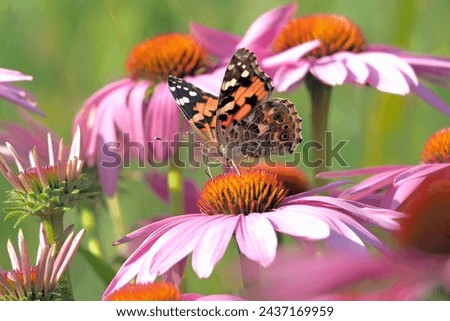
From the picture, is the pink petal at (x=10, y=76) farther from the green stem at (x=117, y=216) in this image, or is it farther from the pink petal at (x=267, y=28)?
the pink petal at (x=267, y=28)

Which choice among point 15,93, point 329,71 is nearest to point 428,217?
point 329,71

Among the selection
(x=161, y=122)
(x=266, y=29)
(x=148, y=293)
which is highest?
(x=266, y=29)

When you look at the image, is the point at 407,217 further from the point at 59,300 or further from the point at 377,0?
the point at 377,0

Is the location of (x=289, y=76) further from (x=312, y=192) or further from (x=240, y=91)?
(x=312, y=192)

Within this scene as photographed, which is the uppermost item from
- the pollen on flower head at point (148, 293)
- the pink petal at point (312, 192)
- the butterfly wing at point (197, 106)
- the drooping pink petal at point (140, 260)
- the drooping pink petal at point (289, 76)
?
the drooping pink petal at point (289, 76)

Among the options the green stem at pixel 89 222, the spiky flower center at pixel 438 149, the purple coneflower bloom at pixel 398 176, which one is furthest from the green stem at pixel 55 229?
the spiky flower center at pixel 438 149

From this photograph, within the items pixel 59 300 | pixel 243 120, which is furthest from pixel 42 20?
pixel 59 300

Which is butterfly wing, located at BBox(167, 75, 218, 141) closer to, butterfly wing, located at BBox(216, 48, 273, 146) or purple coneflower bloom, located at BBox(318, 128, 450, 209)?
butterfly wing, located at BBox(216, 48, 273, 146)

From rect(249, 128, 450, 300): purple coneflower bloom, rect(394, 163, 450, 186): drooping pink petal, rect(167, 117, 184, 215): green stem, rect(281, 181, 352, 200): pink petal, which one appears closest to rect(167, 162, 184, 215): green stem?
rect(167, 117, 184, 215): green stem
